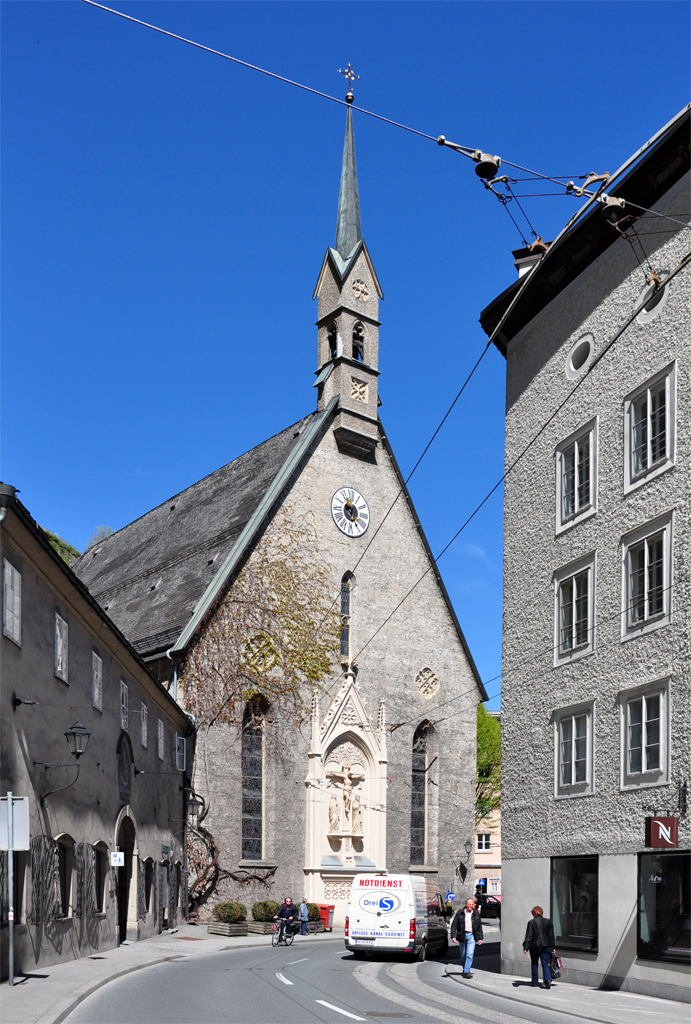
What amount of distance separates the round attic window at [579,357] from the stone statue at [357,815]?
68.8 ft

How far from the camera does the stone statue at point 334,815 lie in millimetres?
36969

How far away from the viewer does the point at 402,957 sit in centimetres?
2456

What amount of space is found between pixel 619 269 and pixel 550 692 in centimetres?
800

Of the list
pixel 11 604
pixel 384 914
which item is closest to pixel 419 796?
pixel 384 914

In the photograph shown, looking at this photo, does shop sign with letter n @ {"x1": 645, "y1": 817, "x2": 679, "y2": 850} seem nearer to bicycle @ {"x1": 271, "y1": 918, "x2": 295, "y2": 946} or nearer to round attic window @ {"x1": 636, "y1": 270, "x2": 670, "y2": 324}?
round attic window @ {"x1": 636, "y1": 270, "x2": 670, "y2": 324}

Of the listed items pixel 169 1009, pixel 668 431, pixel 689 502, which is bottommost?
pixel 169 1009

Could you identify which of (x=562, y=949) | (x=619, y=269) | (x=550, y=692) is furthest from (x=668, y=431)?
(x=562, y=949)

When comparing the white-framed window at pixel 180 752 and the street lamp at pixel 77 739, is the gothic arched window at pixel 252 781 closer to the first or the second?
the white-framed window at pixel 180 752

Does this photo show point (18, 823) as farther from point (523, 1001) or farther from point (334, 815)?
point (334, 815)

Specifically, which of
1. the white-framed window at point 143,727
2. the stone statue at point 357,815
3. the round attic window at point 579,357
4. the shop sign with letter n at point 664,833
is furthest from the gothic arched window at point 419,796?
the shop sign with letter n at point 664,833

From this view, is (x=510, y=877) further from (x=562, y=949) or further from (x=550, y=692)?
(x=550, y=692)

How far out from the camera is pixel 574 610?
20.5 m

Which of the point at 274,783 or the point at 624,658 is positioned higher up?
the point at 624,658

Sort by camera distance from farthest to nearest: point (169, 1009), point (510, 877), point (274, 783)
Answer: point (274, 783), point (510, 877), point (169, 1009)
